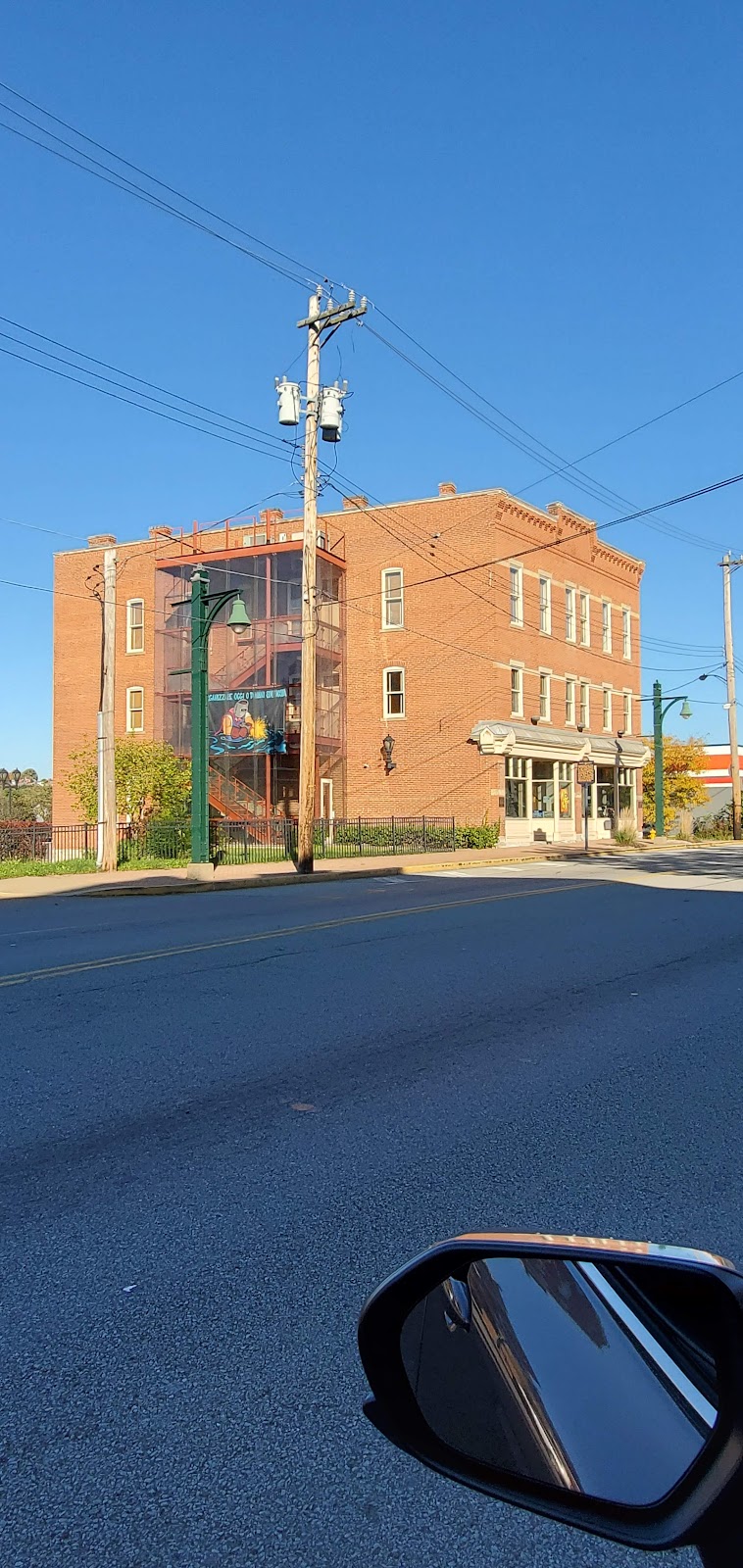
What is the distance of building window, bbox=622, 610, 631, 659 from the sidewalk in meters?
18.0

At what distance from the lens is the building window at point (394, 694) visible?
1490 inches

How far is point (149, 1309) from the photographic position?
10.6ft

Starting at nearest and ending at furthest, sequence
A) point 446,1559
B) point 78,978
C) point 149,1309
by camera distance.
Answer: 1. point 446,1559
2. point 149,1309
3. point 78,978

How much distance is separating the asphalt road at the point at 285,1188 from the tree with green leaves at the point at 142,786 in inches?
749

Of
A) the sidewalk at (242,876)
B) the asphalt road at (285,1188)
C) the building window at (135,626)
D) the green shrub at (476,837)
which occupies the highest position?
the building window at (135,626)

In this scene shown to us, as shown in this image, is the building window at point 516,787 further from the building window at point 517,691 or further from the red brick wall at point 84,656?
the red brick wall at point 84,656

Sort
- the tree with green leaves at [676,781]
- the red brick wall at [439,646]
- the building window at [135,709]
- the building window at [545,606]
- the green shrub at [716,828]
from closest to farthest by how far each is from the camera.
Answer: the red brick wall at [439,646]
the building window at [545,606]
the building window at [135,709]
the green shrub at [716,828]
the tree with green leaves at [676,781]

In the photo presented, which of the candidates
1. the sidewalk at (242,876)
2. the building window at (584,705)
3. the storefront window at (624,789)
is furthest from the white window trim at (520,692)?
the storefront window at (624,789)

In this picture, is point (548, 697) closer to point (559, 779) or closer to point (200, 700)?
point (559, 779)

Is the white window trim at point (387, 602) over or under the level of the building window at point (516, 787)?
over

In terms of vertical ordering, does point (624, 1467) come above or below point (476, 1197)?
above

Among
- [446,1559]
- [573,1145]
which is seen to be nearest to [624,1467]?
[446,1559]

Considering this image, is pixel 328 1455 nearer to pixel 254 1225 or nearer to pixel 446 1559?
pixel 446 1559

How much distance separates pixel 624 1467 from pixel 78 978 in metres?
8.36
